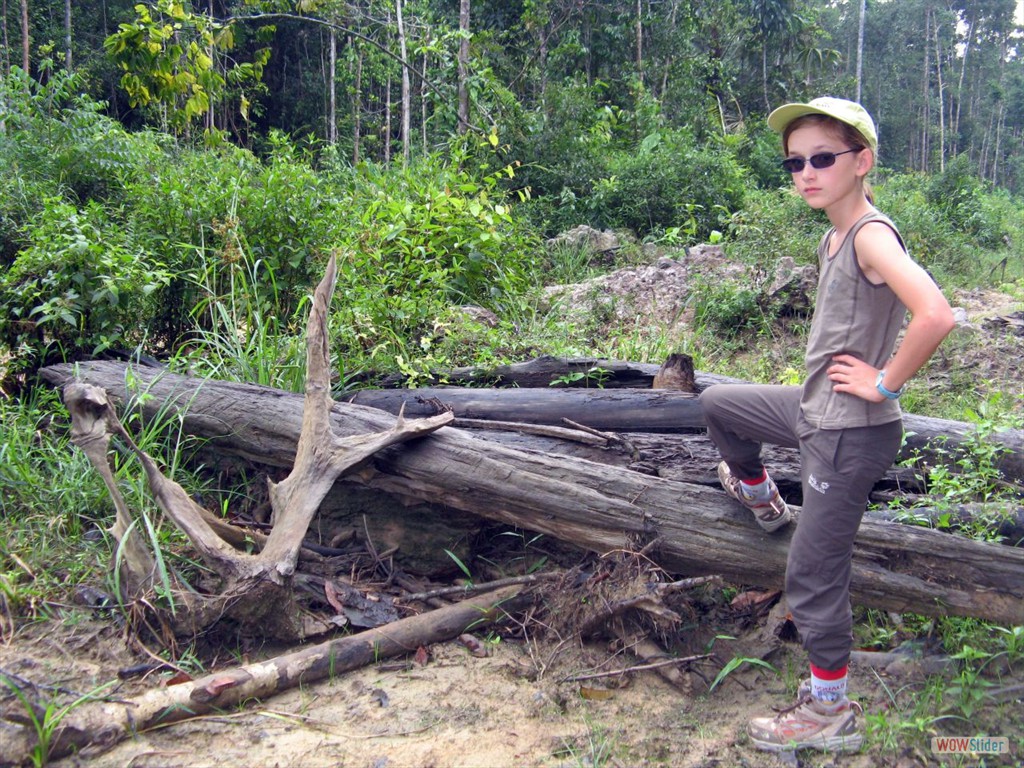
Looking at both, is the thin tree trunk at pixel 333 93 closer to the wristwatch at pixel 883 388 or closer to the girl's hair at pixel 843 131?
the girl's hair at pixel 843 131

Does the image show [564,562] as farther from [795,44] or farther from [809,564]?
[795,44]

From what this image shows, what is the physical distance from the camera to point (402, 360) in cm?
446

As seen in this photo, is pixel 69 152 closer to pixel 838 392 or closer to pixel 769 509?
pixel 769 509

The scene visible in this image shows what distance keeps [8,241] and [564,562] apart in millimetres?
3980

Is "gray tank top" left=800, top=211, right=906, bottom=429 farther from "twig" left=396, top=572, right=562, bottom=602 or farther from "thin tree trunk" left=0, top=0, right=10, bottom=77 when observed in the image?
"thin tree trunk" left=0, top=0, right=10, bottom=77

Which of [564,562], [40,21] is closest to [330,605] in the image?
[564,562]

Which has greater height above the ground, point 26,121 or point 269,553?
point 26,121

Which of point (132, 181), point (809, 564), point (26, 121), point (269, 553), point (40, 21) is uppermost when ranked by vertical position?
point (40, 21)

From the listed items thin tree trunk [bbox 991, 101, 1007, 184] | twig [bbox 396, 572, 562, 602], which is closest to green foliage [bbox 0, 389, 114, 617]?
twig [bbox 396, 572, 562, 602]

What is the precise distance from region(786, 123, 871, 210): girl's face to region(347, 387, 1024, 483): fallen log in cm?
156

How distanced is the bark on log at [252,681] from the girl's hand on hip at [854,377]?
154cm

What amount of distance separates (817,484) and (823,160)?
3.14 feet

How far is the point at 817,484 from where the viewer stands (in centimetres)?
243

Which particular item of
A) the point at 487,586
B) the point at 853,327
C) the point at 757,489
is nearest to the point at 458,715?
the point at 487,586
